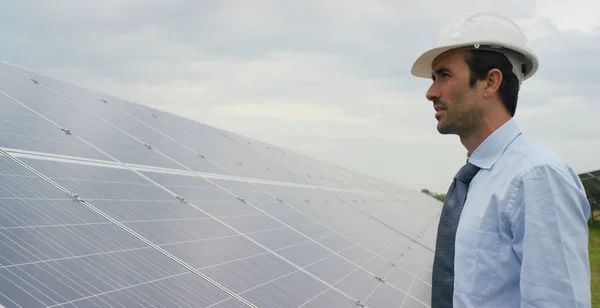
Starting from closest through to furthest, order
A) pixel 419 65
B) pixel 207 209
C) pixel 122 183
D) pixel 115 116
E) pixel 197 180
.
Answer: pixel 419 65, pixel 122 183, pixel 207 209, pixel 197 180, pixel 115 116

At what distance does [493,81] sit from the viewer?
3066mm

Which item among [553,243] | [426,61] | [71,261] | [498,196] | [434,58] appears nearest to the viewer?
[553,243]

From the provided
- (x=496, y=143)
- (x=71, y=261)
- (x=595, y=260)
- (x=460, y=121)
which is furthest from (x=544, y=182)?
(x=595, y=260)

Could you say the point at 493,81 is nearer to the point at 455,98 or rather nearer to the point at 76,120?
the point at 455,98

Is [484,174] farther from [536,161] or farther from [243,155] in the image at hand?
[243,155]

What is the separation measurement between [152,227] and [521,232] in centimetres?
445

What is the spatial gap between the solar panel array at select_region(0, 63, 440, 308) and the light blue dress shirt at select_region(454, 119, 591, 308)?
2.78 m

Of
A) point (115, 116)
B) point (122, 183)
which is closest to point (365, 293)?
point (122, 183)

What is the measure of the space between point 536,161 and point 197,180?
7104 millimetres

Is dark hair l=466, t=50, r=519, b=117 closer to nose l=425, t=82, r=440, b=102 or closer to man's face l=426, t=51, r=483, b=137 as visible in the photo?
man's face l=426, t=51, r=483, b=137

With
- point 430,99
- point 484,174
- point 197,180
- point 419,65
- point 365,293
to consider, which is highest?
point 419,65

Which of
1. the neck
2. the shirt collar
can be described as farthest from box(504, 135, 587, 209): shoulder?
the neck

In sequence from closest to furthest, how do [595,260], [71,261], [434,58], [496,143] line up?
[496,143] < [434,58] < [71,261] < [595,260]

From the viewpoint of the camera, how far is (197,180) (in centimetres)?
929
